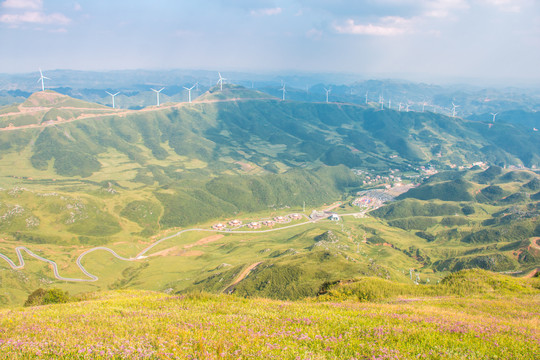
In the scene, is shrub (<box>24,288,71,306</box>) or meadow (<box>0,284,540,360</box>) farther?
shrub (<box>24,288,71,306</box>)

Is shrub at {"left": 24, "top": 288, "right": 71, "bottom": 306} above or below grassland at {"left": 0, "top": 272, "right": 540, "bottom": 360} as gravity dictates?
below

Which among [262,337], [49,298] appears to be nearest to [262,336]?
[262,337]

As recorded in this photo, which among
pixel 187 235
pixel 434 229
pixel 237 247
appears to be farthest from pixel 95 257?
pixel 434 229

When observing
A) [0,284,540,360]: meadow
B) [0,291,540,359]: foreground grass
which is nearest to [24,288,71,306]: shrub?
[0,284,540,360]: meadow

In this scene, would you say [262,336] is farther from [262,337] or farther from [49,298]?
[49,298]

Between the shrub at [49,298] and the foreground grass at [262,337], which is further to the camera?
the shrub at [49,298]

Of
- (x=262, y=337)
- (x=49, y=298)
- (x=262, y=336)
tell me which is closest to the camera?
(x=262, y=337)

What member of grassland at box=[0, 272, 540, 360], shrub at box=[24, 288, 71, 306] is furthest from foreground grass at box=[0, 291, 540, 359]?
shrub at box=[24, 288, 71, 306]

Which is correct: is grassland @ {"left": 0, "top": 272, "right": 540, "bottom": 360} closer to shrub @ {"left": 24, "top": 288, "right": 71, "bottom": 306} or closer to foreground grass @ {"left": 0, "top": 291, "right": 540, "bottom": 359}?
foreground grass @ {"left": 0, "top": 291, "right": 540, "bottom": 359}

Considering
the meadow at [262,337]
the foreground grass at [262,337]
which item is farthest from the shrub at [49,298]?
the foreground grass at [262,337]

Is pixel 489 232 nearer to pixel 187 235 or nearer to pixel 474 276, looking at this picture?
pixel 474 276

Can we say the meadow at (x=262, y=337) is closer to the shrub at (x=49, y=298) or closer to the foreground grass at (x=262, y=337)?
the foreground grass at (x=262, y=337)
